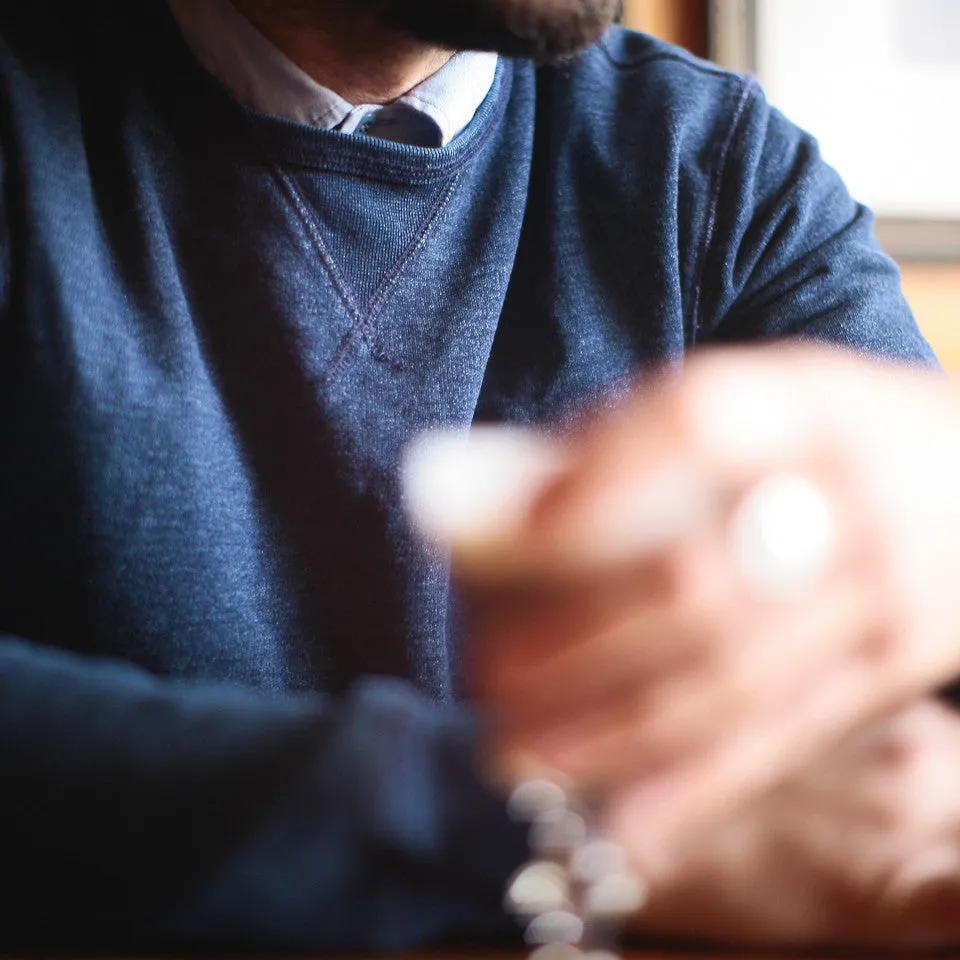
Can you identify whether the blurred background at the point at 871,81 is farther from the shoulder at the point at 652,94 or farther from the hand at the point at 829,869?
the hand at the point at 829,869

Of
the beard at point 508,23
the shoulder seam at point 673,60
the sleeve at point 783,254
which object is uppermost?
the beard at point 508,23

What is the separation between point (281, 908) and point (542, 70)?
0.79 metres

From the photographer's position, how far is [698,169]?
809 mm

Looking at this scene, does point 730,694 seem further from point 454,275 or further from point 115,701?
point 454,275

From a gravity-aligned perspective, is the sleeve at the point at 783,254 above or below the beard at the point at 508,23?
below

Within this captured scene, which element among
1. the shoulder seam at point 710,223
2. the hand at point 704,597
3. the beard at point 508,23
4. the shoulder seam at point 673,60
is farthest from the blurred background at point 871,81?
the hand at point 704,597

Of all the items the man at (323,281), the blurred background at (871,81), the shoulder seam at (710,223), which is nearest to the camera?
the man at (323,281)

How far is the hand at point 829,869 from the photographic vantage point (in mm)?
362

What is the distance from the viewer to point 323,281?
2.40ft

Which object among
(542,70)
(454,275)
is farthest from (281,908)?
(542,70)

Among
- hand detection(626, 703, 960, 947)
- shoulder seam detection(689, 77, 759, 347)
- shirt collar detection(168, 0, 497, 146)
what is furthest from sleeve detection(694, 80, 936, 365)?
hand detection(626, 703, 960, 947)

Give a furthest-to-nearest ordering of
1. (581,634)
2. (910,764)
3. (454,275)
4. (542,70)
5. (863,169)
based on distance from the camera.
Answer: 1. (863,169)
2. (542,70)
3. (454,275)
4. (910,764)
5. (581,634)

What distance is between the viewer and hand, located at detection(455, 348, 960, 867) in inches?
10.5

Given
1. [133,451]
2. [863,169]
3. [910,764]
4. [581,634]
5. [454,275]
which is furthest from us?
[863,169]
